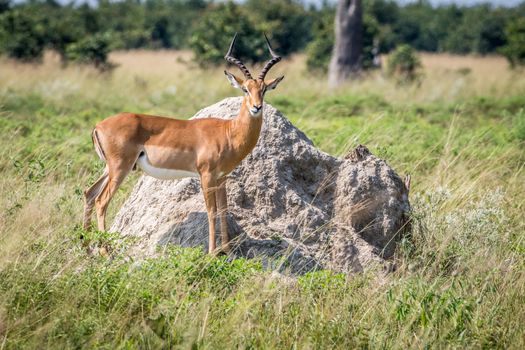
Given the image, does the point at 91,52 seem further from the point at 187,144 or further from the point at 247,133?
the point at 247,133

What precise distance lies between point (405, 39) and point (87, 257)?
4360 centimetres

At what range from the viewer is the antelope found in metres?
6.13

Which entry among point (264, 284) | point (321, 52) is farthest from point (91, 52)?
point (264, 284)

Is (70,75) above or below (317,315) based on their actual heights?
below

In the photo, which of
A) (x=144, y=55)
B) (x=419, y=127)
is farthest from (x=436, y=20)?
(x=419, y=127)

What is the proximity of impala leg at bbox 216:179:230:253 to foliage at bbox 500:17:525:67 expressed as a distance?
22.7 metres

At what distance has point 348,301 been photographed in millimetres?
5375

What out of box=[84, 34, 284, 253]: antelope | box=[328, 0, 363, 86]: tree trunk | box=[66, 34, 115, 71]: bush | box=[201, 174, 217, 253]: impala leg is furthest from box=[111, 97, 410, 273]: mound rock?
box=[66, 34, 115, 71]: bush

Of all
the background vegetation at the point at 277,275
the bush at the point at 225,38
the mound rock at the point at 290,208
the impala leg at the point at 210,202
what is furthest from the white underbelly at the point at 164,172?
the bush at the point at 225,38

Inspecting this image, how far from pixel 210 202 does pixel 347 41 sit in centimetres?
1469

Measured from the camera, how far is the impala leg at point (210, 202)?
5957mm

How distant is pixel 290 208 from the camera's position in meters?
6.41

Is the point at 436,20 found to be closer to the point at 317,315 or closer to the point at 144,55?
the point at 144,55

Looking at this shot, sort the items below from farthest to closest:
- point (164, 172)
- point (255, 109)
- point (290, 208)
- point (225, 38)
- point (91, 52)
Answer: point (225, 38), point (91, 52), point (290, 208), point (164, 172), point (255, 109)
